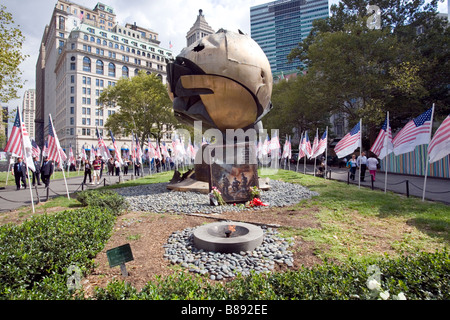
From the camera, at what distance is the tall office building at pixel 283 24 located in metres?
132

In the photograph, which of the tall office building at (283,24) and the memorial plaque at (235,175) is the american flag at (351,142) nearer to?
the memorial plaque at (235,175)

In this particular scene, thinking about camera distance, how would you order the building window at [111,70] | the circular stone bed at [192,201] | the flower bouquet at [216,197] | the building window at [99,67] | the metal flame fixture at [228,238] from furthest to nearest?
the building window at [111,70] → the building window at [99,67] → the flower bouquet at [216,197] → the circular stone bed at [192,201] → the metal flame fixture at [228,238]

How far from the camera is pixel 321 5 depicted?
427 feet

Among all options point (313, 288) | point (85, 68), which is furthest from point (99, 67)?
point (313, 288)

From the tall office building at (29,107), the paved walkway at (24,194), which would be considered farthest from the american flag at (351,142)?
the tall office building at (29,107)

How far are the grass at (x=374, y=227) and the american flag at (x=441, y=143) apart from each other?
5.98 ft

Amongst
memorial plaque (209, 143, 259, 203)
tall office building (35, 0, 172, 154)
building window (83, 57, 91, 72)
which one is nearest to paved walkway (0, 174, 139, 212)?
memorial plaque (209, 143, 259, 203)

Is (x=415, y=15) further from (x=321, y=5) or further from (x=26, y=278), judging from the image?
(x=321, y=5)

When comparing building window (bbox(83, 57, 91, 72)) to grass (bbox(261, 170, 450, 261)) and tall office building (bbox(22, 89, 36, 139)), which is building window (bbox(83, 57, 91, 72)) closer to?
grass (bbox(261, 170, 450, 261))

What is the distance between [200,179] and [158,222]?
5918 mm

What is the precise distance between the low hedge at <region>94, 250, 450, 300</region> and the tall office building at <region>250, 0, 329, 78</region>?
5378 inches

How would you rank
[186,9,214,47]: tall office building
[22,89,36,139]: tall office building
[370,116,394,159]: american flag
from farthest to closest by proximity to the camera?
1. [22,89,36,139]: tall office building
2. [186,9,214,47]: tall office building
3. [370,116,394,159]: american flag

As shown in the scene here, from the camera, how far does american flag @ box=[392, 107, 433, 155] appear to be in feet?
33.9
